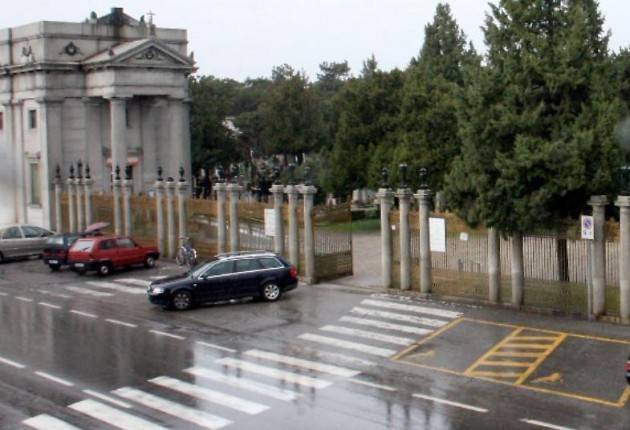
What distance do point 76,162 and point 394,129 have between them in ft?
59.6

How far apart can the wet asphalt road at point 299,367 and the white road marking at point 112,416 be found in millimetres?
21

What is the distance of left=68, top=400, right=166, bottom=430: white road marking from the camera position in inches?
631

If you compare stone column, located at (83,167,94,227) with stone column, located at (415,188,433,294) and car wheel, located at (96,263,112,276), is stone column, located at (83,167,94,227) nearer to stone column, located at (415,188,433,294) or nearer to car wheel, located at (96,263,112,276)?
car wheel, located at (96,263,112,276)

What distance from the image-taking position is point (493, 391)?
18.0m

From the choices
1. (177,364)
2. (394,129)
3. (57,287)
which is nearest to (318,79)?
(394,129)

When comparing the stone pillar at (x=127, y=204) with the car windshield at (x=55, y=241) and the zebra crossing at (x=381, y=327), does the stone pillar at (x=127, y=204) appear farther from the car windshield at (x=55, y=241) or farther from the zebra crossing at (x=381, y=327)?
the zebra crossing at (x=381, y=327)

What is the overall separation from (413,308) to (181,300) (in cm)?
Answer: 674

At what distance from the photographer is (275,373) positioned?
19562 millimetres

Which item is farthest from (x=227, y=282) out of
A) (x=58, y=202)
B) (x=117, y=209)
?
(x=58, y=202)

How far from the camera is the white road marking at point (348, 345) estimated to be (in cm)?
2136

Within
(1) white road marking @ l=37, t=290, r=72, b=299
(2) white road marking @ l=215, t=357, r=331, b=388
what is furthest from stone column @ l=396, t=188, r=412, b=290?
(1) white road marking @ l=37, t=290, r=72, b=299

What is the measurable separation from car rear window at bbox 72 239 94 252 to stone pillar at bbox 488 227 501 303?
15.8 meters

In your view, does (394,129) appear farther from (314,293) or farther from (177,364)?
(177,364)

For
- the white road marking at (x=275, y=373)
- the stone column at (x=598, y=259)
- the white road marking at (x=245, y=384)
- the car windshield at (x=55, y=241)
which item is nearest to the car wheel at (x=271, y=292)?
the white road marking at (x=275, y=373)
